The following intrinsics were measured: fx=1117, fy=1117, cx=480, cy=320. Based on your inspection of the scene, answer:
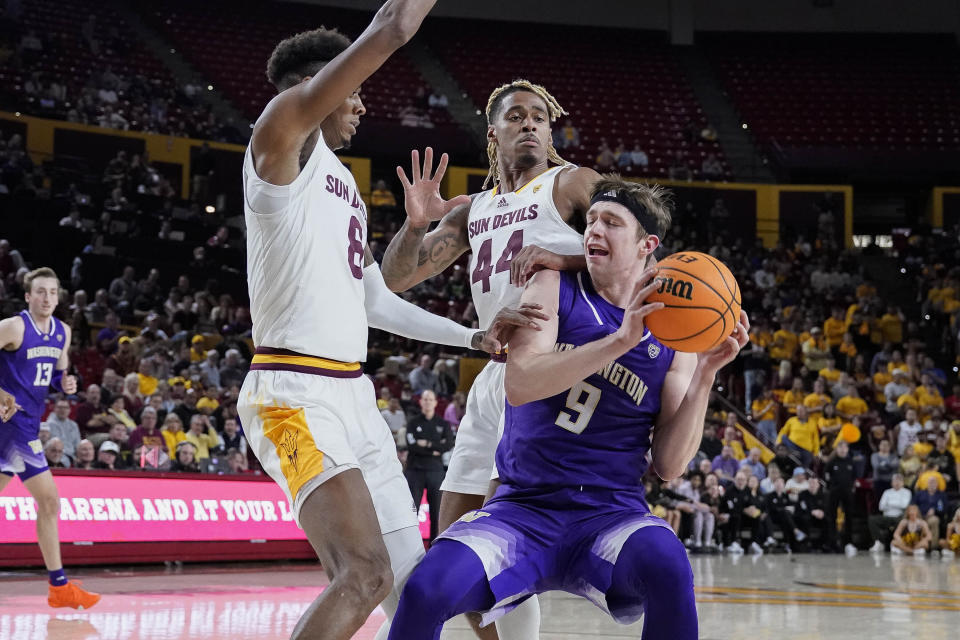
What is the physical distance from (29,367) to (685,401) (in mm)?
5646

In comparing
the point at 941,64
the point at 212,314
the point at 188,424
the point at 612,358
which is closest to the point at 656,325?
the point at 612,358

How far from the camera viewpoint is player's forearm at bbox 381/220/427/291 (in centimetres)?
502

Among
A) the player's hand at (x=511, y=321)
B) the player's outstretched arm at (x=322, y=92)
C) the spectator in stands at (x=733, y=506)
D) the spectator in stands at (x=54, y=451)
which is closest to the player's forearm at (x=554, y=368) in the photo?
the player's hand at (x=511, y=321)

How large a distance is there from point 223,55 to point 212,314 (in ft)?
37.3

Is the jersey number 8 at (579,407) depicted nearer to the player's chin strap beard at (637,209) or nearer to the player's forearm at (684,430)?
the player's forearm at (684,430)

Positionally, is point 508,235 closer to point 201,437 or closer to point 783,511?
point 201,437

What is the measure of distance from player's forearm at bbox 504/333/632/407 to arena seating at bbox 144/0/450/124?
2277 cm

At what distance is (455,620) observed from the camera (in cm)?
740

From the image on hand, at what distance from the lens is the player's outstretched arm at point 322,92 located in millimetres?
3305

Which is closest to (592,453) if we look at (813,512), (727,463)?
(727,463)

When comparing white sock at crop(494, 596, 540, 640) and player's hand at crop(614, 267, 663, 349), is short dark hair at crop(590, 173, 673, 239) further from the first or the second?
white sock at crop(494, 596, 540, 640)

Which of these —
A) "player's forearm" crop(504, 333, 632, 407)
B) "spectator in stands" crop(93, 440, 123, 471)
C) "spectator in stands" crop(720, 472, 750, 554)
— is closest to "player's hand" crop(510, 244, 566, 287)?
"player's forearm" crop(504, 333, 632, 407)

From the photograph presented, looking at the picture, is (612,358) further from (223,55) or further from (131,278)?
(223,55)

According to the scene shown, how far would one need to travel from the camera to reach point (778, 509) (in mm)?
15602
